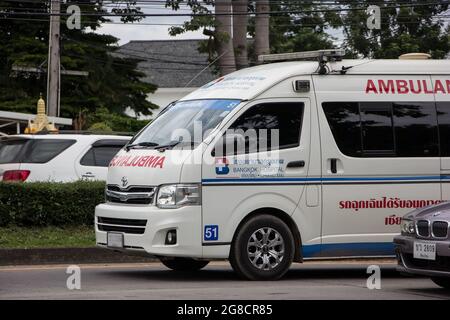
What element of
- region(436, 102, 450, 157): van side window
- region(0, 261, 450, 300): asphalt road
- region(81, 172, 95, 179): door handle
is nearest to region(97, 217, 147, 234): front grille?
region(0, 261, 450, 300): asphalt road

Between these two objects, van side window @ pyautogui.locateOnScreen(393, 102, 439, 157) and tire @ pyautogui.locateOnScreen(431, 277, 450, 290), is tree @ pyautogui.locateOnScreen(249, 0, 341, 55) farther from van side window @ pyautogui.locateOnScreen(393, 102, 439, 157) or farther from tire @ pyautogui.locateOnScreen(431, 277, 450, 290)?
tire @ pyautogui.locateOnScreen(431, 277, 450, 290)

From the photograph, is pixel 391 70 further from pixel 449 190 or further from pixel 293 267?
pixel 293 267

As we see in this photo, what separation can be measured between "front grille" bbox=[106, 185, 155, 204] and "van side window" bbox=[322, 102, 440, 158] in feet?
8.25

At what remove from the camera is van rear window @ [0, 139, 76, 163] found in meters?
17.3

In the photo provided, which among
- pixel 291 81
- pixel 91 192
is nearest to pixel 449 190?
pixel 291 81

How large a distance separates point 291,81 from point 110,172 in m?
2.55

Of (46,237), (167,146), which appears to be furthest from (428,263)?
(46,237)

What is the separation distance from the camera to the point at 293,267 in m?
15.1

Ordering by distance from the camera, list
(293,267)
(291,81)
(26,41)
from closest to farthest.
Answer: (291,81) < (293,267) < (26,41)

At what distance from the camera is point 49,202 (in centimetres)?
1670

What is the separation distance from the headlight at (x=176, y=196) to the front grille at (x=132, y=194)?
0.13 metres

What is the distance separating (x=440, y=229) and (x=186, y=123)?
3561 mm

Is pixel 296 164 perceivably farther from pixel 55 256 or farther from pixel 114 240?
pixel 55 256

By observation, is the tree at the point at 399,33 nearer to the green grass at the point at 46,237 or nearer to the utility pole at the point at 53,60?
the utility pole at the point at 53,60
